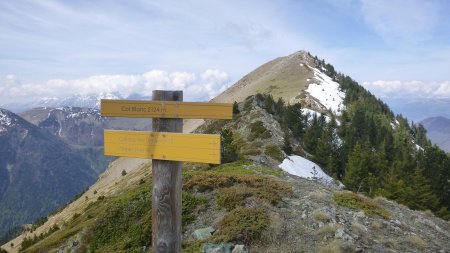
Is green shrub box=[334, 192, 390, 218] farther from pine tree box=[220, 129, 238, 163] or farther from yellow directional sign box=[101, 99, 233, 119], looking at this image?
yellow directional sign box=[101, 99, 233, 119]

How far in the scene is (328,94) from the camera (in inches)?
4788

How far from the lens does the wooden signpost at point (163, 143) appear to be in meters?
7.34

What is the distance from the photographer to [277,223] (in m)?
14.3

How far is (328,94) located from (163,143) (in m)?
120

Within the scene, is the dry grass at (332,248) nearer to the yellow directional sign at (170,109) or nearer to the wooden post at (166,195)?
the wooden post at (166,195)

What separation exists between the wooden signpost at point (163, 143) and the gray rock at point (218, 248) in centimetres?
525

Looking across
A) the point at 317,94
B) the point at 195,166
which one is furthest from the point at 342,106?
the point at 195,166

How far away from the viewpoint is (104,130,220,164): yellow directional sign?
6.85 meters

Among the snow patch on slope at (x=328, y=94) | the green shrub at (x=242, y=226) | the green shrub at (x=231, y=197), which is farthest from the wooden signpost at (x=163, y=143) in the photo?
the snow patch on slope at (x=328, y=94)

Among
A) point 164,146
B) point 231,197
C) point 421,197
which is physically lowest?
point 421,197

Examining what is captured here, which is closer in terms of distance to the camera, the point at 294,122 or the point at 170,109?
the point at 170,109

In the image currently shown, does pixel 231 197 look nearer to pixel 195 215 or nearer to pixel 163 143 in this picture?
pixel 195 215

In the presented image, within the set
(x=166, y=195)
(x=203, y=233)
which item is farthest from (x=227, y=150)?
(x=166, y=195)

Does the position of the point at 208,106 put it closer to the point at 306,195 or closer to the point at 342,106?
the point at 306,195
